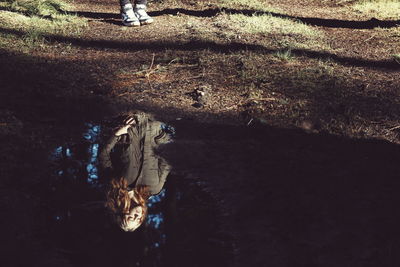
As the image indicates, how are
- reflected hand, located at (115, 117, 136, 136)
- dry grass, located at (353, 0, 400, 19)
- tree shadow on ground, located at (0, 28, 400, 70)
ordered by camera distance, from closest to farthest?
1. reflected hand, located at (115, 117, 136, 136)
2. tree shadow on ground, located at (0, 28, 400, 70)
3. dry grass, located at (353, 0, 400, 19)

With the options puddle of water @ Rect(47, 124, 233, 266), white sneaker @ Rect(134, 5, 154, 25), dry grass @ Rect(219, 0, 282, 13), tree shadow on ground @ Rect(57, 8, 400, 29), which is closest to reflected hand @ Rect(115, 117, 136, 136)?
puddle of water @ Rect(47, 124, 233, 266)

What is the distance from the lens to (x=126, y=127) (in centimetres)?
441

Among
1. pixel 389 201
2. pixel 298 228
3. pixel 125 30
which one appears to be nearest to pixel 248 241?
pixel 298 228

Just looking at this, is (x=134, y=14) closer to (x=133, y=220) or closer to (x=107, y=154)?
(x=107, y=154)

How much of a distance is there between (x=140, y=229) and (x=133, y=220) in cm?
11

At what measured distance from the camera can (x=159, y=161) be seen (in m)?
3.84

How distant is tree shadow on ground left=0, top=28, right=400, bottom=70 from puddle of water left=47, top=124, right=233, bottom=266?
3436mm

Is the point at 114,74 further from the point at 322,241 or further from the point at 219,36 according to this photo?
the point at 322,241

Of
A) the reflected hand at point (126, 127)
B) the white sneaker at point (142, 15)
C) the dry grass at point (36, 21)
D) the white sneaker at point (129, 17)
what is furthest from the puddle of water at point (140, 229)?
the white sneaker at point (142, 15)

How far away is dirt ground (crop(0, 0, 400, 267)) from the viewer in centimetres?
296

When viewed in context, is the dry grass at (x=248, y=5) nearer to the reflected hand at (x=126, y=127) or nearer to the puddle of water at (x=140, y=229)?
the reflected hand at (x=126, y=127)

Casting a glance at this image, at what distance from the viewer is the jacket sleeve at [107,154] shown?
3755mm

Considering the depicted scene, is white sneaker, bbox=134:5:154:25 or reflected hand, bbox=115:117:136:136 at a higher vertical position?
white sneaker, bbox=134:5:154:25

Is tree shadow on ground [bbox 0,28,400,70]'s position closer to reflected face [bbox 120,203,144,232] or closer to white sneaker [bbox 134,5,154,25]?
white sneaker [bbox 134,5,154,25]
